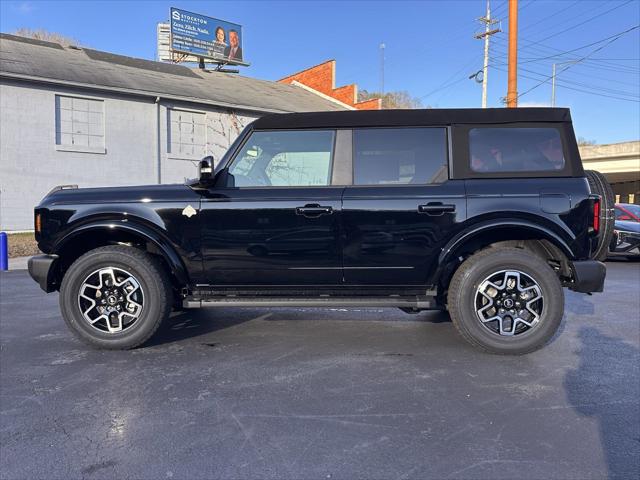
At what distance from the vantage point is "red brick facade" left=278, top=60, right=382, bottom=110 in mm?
29219

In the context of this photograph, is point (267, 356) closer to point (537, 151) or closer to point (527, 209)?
point (527, 209)

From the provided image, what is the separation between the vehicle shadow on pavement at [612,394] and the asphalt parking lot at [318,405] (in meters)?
0.01

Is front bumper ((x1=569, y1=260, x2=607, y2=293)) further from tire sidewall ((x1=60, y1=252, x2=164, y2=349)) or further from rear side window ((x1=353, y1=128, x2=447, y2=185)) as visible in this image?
tire sidewall ((x1=60, y1=252, x2=164, y2=349))

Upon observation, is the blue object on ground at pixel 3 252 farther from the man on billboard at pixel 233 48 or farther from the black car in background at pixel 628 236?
the man on billboard at pixel 233 48

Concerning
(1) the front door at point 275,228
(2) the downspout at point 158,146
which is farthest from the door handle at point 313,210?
(2) the downspout at point 158,146

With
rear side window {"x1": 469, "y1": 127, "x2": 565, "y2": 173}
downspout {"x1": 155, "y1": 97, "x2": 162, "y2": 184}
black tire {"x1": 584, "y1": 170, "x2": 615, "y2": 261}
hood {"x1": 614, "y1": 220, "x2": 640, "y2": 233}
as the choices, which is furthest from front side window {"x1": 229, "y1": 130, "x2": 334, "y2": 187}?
downspout {"x1": 155, "y1": 97, "x2": 162, "y2": 184}

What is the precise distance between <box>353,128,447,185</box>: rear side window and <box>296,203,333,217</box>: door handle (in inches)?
14.8

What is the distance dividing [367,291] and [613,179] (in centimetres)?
4761

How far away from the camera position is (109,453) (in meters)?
2.47

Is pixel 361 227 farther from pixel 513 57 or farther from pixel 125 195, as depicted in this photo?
pixel 513 57

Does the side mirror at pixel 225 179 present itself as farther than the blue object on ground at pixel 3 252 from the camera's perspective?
No

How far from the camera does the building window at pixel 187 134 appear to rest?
17469 millimetres

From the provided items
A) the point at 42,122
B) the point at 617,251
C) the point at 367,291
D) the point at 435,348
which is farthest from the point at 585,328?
the point at 42,122

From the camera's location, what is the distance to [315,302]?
13.1ft
